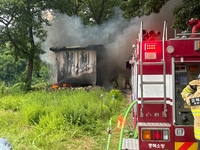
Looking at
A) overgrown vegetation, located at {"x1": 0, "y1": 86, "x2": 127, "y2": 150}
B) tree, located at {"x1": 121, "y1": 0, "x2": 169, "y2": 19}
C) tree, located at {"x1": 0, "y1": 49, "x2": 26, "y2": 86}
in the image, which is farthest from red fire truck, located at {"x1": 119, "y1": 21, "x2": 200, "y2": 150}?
tree, located at {"x1": 0, "y1": 49, "x2": 26, "y2": 86}

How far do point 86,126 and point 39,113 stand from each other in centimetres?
164

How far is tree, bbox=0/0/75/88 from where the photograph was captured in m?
19.4

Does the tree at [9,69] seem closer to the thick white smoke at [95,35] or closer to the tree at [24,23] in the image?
the thick white smoke at [95,35]

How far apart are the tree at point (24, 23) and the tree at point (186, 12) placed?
523 inches

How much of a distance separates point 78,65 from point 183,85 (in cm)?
1532

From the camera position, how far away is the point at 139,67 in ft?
12.6

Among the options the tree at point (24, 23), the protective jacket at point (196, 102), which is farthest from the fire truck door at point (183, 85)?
the tree at point (24, 23)

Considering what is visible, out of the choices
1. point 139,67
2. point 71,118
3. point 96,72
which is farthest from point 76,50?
point 139,67

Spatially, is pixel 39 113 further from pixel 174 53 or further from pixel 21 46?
pixel 21 46

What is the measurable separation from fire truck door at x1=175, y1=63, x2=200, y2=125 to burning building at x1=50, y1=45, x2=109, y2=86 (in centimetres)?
1492

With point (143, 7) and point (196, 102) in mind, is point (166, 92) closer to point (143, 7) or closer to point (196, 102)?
point (196, 102)

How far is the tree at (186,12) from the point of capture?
7.72m

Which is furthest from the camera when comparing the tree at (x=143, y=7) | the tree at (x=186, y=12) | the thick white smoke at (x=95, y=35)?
the thick white smoke at (x=95, y=35)

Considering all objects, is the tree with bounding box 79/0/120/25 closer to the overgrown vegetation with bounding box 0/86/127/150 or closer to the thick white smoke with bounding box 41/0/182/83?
the thick white smoke with bounding box 41/0/182/83
